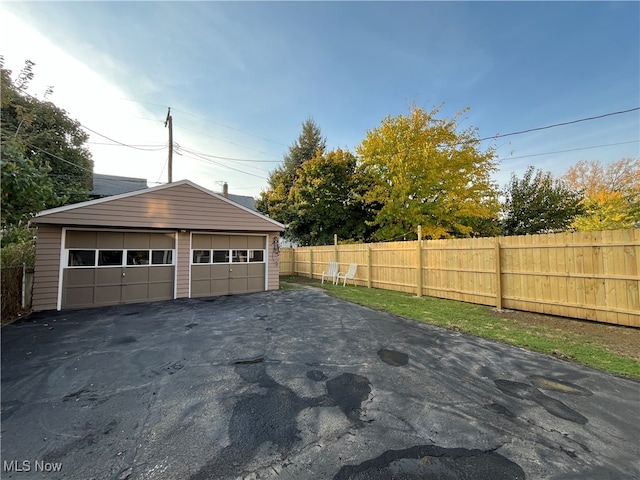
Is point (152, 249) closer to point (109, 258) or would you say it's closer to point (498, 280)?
point (109, 258)

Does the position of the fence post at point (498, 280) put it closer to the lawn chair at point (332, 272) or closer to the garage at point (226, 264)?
the lawn chair at point (332, 272)

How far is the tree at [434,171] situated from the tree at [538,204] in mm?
3714

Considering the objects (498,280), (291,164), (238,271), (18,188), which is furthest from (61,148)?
(498,280)

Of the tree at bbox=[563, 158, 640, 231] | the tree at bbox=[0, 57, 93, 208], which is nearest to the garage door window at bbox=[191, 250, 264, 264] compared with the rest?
the tree at bbox=[0, 57, 93, 208]

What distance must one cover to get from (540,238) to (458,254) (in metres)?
2.12

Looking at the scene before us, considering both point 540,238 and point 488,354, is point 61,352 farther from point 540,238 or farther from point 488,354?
point 540,238

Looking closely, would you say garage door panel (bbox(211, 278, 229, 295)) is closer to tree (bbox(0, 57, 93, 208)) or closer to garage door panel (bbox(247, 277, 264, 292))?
garage door panel (bbox(247, 277, 264, 292))

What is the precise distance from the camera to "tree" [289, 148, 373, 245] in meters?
18.2

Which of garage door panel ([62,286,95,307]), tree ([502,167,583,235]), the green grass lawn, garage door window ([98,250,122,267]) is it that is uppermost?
tree ([502,167,583,235])

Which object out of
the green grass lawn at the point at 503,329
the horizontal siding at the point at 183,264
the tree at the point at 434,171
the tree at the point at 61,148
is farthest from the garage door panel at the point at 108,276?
the tree at the point at 434,171

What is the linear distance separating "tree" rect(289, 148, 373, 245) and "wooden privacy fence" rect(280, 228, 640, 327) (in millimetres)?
8031

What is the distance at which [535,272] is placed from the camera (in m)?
6.43

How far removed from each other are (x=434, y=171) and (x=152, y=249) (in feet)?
44.2

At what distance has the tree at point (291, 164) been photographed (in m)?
22.5
